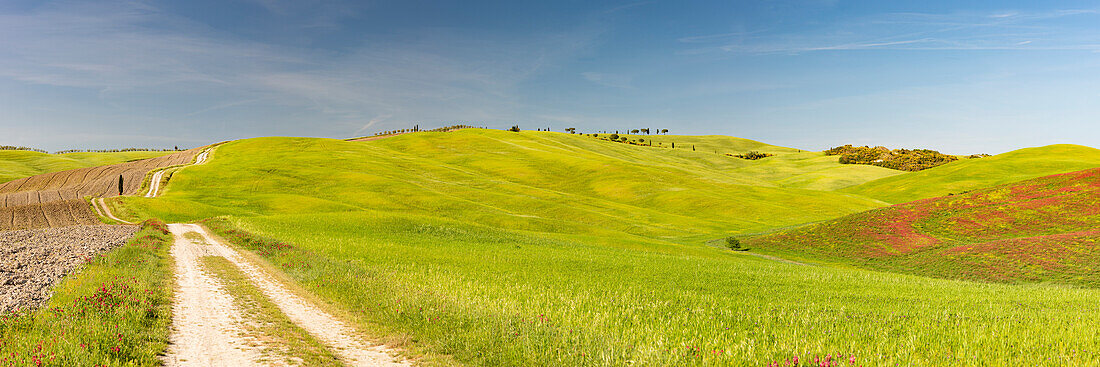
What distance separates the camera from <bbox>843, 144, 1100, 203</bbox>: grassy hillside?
364ft

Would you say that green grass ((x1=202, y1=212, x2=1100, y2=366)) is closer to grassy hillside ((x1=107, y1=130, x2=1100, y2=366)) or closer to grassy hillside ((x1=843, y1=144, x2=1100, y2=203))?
grassy hillside ((x1=107, y1=130, x2=1100, y2=366))

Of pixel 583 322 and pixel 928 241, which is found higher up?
pixel 583 322

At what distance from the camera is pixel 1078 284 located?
1147 inches

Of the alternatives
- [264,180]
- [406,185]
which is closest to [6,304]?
[406,185]

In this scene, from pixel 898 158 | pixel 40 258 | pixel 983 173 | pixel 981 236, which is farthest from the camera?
pixel 898 158

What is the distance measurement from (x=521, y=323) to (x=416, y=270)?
10970 millimetres

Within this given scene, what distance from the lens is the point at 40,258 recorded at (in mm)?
22797

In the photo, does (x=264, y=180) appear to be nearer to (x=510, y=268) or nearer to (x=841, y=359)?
(x=510, y=268)

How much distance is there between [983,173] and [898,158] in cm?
6498

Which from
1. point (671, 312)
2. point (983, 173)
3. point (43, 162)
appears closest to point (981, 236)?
point (671, 312)

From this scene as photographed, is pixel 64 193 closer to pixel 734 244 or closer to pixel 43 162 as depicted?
pixel 734 244

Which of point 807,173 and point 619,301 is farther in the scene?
point 807,173

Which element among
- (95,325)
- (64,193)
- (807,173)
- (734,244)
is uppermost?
(807,173)

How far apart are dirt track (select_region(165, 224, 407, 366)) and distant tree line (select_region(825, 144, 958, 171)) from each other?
196993 millimetres
